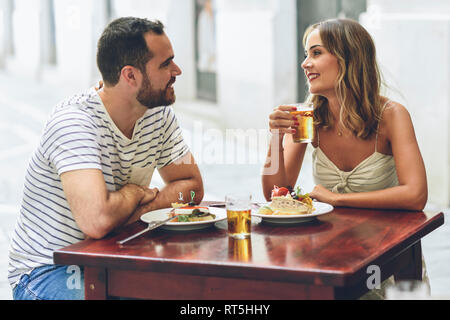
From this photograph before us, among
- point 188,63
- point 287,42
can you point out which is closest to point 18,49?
point 188,63

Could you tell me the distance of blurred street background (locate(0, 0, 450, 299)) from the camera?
232 inches

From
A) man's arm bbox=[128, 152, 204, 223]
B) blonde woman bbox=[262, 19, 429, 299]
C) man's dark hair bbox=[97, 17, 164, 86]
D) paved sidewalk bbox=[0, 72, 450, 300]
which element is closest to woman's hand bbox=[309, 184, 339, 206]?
blonde woman bbox=[262, 19, 429, 299]

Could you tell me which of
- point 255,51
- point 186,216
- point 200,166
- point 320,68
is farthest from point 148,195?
point 255,51

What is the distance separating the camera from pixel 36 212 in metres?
2.67

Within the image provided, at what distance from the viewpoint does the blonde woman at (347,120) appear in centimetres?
311

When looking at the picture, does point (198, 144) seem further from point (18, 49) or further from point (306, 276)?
point (18, 49)

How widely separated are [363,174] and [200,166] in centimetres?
509

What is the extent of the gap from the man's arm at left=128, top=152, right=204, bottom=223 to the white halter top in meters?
0.59

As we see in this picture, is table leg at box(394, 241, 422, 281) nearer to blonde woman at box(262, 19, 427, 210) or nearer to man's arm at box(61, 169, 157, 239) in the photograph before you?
blonde woman at box(262, 19, 427, 210)

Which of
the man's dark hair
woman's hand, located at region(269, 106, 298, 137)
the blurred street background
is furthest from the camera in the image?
the blurred street background

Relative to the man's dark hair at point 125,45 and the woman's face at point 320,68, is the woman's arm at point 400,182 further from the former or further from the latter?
the man's dark hair at point 125,45

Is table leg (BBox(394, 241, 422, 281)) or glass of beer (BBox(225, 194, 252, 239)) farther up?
glass of beer (BBox(225, 194, 252, 239))

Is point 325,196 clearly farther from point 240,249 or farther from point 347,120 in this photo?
point 240,249

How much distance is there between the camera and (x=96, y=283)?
2201 mm
